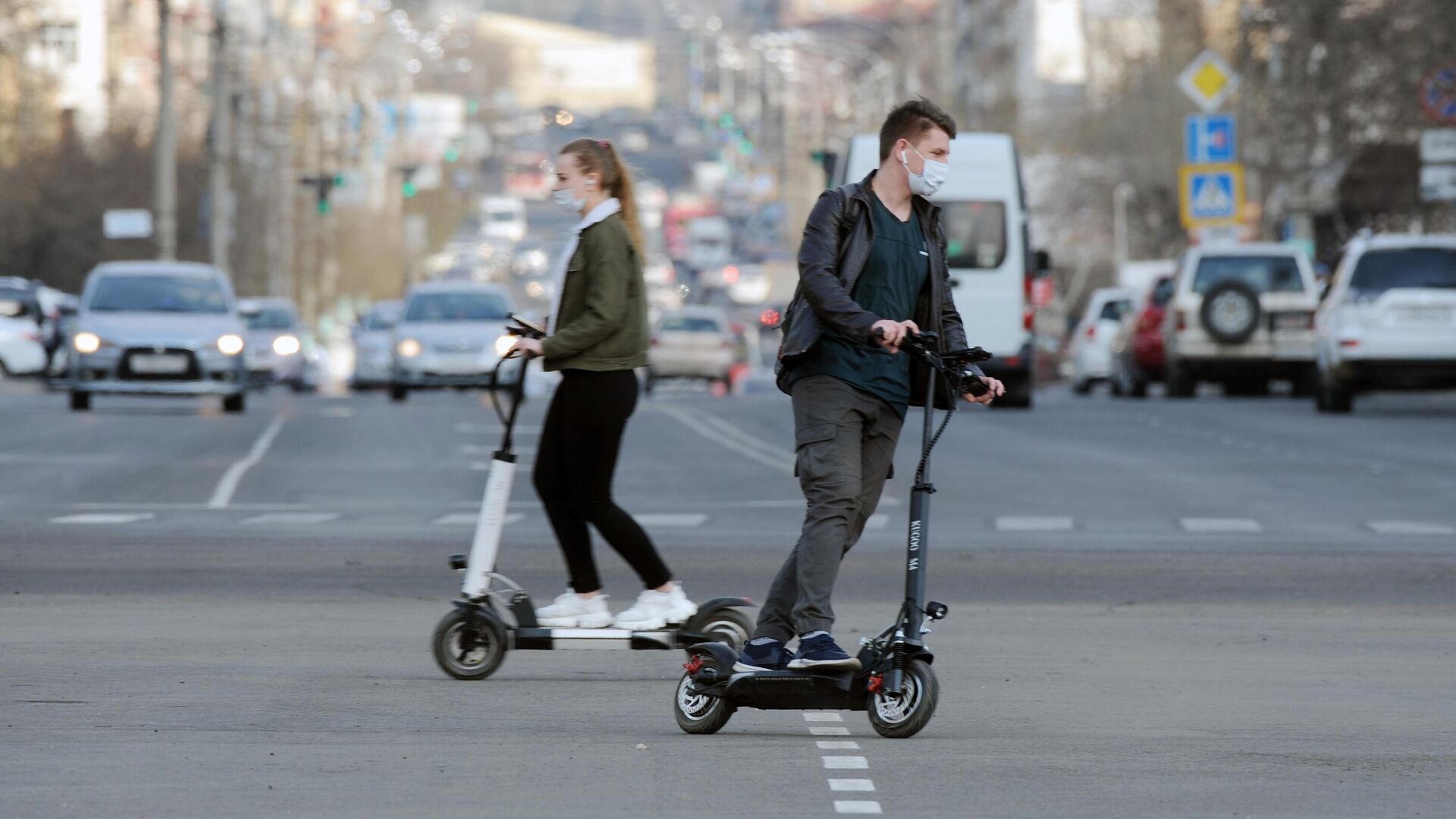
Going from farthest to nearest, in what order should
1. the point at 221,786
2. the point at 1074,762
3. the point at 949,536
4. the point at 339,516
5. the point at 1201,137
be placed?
the point at 1201,137 < the point at 339,516 < the point at 949,536 < the point at 1074,762 < the point at 221,786

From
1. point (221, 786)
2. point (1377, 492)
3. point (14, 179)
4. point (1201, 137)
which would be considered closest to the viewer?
point (221, 786)

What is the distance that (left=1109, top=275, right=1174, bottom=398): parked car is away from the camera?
41.0 meters

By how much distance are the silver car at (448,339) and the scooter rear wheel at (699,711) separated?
29034 mm

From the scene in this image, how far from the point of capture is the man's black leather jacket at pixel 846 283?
8.21 meters

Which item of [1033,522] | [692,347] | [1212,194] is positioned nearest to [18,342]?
[692,347]

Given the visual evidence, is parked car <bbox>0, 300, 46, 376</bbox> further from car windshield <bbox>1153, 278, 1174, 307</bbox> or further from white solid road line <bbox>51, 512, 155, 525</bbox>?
white solid road line <bbox>51, 512, 155, 525</bbox>

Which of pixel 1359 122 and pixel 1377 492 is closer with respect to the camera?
pixel 1377 492

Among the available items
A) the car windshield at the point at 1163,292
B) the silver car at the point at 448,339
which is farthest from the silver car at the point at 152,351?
the car windshield at the point at 1163,292

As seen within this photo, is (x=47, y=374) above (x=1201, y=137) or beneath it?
beneath

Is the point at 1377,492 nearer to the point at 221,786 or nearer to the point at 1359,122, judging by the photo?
the point at 221,786

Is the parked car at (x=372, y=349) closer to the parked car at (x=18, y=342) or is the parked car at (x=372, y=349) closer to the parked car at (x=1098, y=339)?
the parked car at (x=18, y=342)

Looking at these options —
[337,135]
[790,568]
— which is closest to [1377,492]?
[790,568]

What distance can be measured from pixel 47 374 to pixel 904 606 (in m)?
47.6

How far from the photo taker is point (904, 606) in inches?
324
